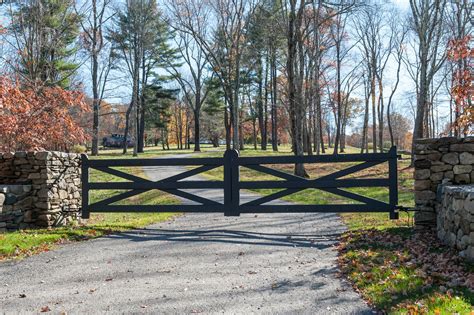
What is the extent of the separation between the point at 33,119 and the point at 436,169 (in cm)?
1212

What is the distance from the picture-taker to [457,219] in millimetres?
5543

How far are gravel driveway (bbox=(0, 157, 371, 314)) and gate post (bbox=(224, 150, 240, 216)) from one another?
478mm

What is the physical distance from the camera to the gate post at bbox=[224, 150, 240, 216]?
320 inches

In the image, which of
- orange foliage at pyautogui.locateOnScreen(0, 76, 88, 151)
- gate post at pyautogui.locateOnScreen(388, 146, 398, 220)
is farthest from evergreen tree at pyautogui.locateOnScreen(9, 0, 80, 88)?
gate post at pyautogui.locateOnScreen(388, 146, 398, 220)

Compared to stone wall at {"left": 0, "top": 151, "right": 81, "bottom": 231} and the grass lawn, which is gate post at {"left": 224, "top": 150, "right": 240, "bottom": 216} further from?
stone wall at {"left": 0, "top": 151, "right": 81, "bottom": 231}

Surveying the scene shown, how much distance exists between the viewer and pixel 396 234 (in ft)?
22.9

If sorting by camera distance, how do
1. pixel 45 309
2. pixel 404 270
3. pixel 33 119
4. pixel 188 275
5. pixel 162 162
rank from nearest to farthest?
pixel 45 309
pixel 404 270
pixel 188 275
pixel 162 162
pixel 33 119

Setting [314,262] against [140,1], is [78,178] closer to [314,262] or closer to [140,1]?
[314,262]

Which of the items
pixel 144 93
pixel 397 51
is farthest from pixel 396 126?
pixel 144 93

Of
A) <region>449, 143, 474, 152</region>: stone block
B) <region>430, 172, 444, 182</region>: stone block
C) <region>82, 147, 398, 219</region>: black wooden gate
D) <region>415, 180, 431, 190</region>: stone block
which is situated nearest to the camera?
<region>449, 143, 474, 152</region>: stone block

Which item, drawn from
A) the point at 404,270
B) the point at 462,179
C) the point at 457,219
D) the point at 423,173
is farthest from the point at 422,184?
the point at 404,270

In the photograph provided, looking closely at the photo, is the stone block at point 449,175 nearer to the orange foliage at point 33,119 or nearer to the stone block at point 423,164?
the stone block at point 423,164

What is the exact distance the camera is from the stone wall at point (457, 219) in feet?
16.6

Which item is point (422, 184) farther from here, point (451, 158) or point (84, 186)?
point (84, 186)
